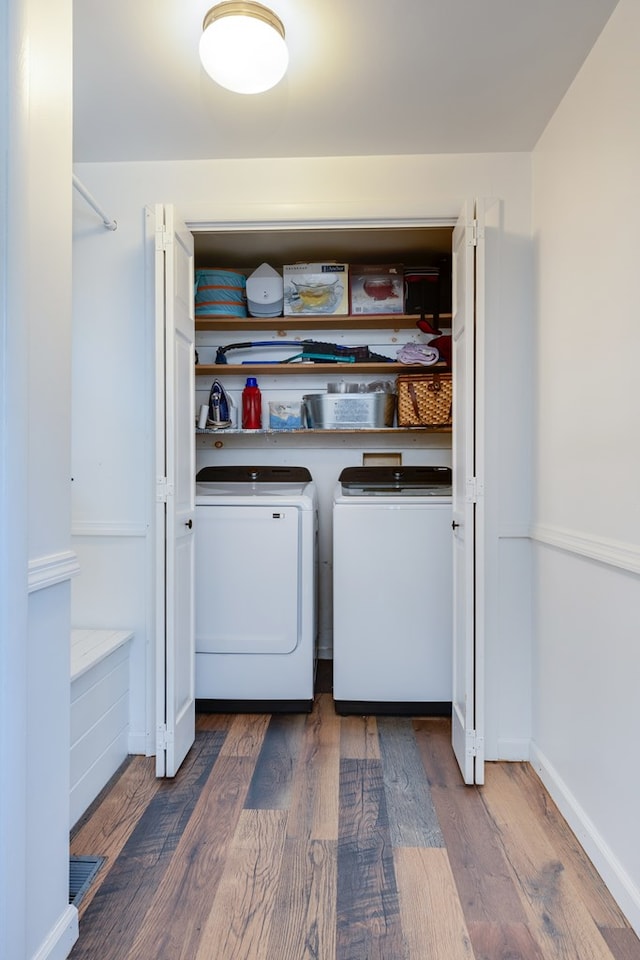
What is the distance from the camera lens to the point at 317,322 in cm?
281

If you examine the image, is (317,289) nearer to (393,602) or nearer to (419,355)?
(419,355)

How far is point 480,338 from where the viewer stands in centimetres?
196

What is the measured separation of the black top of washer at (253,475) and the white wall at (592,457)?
1176 mm

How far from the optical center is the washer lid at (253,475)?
2836mm

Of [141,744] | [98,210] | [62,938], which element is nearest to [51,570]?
[62,938]

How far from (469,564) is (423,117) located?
1559 mm

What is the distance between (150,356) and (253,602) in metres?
1.12

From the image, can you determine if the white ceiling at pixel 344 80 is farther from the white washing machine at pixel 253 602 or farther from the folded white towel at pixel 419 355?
the white washing machine at pixel 253 602

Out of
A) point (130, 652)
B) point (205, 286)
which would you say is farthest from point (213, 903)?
point (205, 286)

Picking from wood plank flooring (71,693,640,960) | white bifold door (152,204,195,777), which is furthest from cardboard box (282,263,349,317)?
wood plank flooring (71,693,640,960)

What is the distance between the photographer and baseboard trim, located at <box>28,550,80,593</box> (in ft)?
3.71

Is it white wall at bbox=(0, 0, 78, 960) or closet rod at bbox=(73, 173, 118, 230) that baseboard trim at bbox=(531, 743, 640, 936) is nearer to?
white wall at bbox=(0, 0, 78, 960)

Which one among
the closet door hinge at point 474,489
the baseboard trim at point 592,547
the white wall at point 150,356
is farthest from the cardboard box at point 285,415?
the baseboard trim at point 592,547

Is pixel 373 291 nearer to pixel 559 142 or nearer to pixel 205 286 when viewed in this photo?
pixel 205 286
